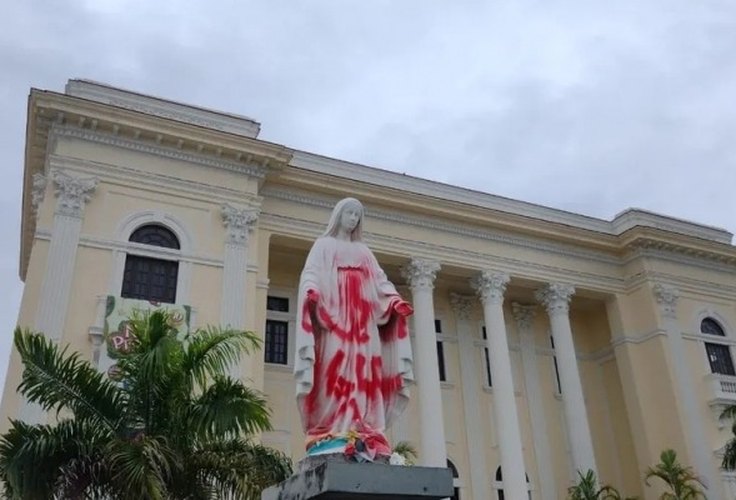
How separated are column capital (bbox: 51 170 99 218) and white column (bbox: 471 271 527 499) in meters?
11.7

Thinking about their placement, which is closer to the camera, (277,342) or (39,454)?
(39,454)

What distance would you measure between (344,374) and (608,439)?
21.1m

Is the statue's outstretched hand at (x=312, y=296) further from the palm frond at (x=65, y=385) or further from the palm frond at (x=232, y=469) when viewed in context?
the palm frond at (x=65, y=385)

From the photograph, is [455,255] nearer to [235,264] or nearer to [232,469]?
[235,264]

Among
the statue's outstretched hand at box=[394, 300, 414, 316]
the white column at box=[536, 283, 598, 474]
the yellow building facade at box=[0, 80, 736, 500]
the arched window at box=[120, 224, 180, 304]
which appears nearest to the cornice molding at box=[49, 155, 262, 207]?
the yellow building facade at box=[0, 80, 736, 500]

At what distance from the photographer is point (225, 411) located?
8.91 m

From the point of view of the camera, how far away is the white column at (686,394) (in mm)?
21203

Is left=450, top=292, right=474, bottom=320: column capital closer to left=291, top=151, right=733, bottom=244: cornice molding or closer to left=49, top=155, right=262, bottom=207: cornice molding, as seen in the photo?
left=291, top=151, right=733, bottom=244: cornice molding

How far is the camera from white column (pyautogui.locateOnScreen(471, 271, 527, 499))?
19.5 m

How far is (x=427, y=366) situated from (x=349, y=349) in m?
14.4

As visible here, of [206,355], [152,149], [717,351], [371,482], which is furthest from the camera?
[717,351]

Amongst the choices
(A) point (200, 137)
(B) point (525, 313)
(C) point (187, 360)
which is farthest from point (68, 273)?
(B) point (525, 313)

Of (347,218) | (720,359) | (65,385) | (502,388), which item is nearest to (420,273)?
(502,388)

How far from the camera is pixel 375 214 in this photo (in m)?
21.3
